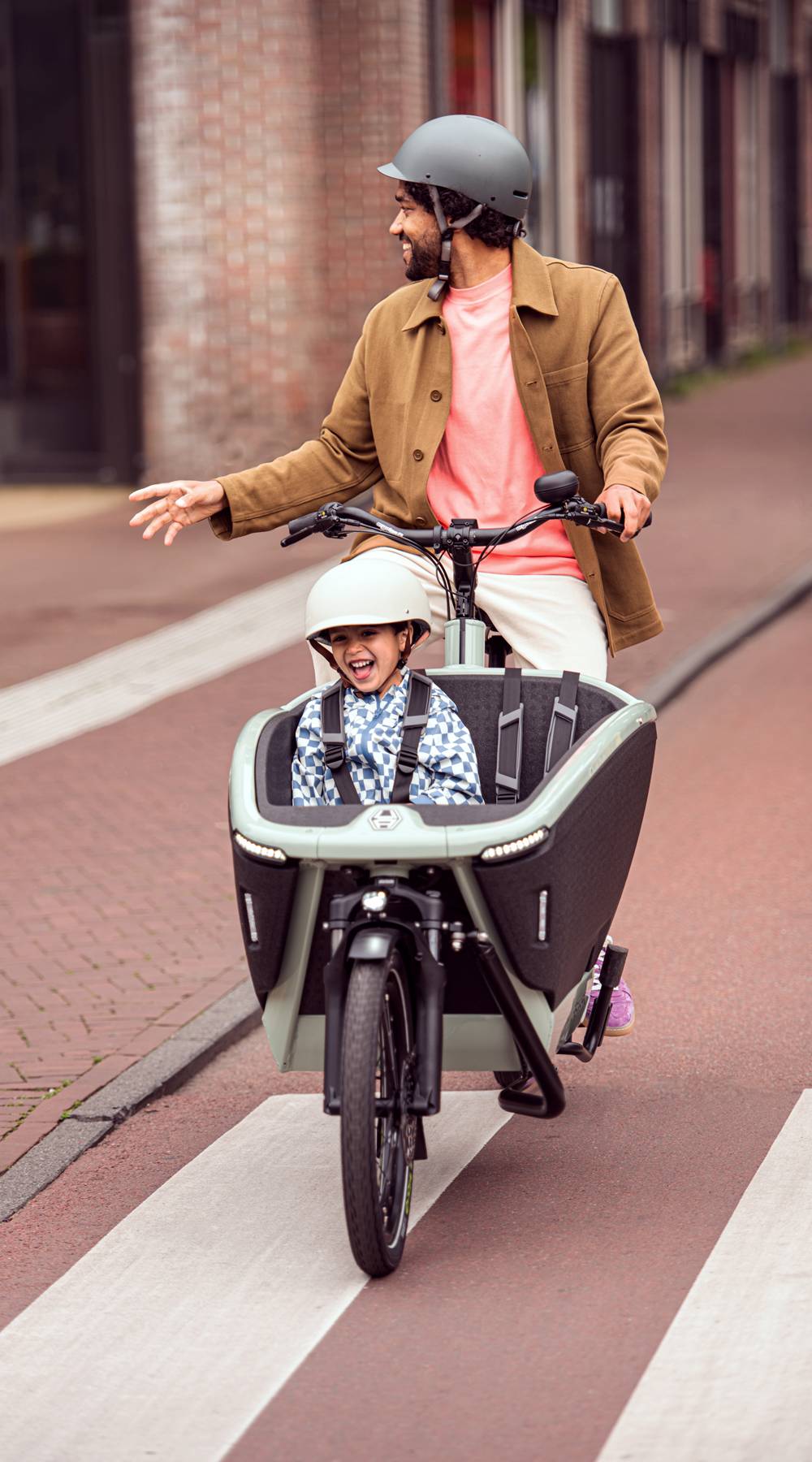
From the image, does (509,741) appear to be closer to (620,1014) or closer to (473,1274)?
(620,1014)

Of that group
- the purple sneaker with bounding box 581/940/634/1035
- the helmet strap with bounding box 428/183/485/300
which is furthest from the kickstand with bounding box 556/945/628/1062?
the helmet strap with bounding box 428/183/485/300

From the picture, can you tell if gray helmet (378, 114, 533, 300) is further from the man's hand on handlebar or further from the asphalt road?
the asphalt road

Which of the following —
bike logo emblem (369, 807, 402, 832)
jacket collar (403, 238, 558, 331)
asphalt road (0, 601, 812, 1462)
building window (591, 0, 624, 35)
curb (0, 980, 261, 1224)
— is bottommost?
curb (0, 980, 261, 1224)

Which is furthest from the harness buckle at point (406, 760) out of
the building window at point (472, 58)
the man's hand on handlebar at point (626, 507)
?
the building window at point (472, 58)

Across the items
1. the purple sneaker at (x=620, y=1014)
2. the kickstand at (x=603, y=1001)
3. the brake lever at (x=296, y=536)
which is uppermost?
the brake lever at (x=296, y=536)

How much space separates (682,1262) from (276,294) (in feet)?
44.6

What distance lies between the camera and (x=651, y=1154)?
4801 mm

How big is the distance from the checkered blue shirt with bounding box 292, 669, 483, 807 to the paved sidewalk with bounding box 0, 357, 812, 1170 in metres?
1.12

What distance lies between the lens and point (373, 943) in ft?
13.2

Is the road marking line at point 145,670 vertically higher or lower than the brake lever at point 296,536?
lower

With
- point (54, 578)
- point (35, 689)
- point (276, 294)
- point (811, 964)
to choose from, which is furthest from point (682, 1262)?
point (276, 294)

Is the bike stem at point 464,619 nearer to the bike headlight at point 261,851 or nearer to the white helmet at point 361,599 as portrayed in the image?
the white helmet at point 361,599

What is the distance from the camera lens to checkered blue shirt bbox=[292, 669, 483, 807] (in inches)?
175

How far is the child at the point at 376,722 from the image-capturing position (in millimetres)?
4418
